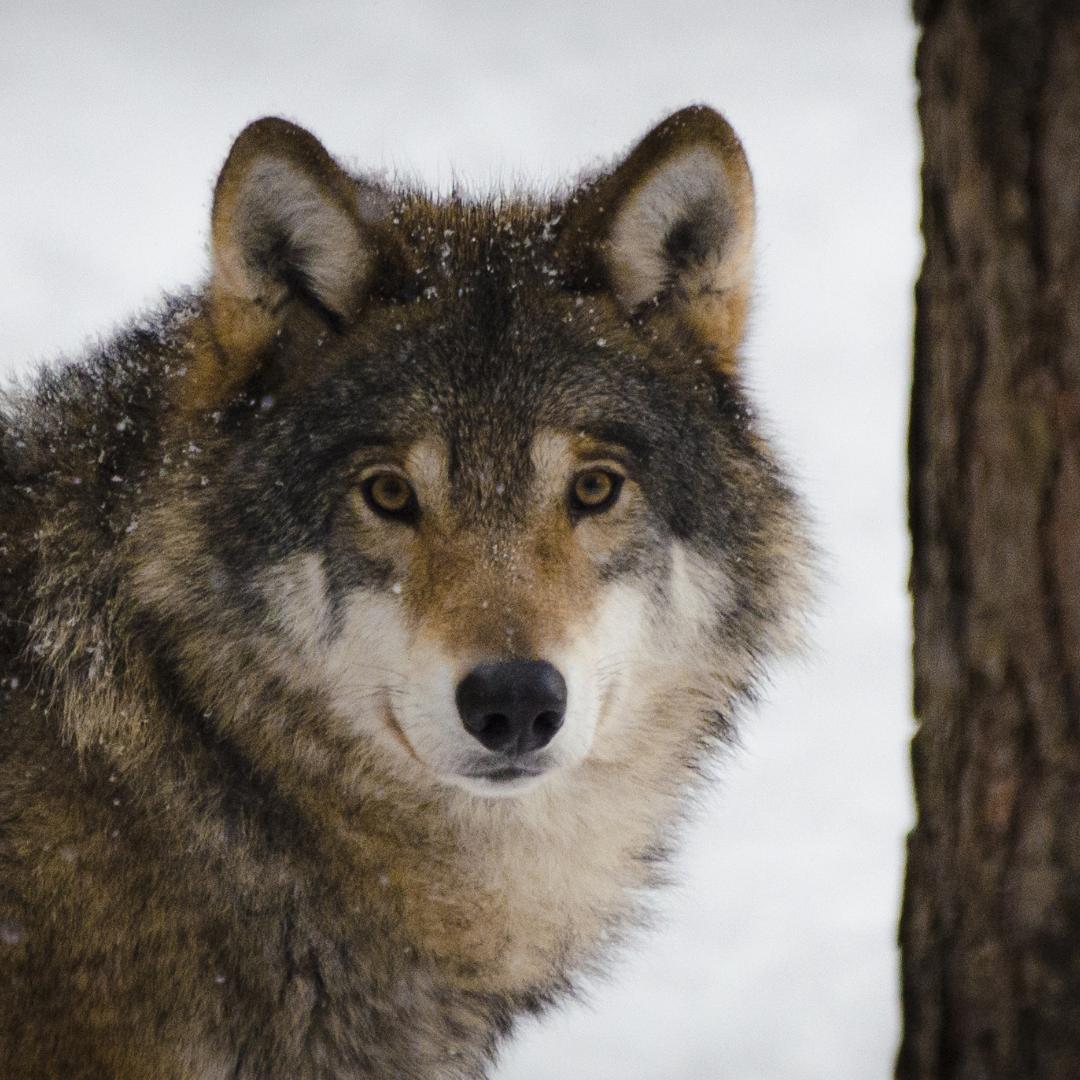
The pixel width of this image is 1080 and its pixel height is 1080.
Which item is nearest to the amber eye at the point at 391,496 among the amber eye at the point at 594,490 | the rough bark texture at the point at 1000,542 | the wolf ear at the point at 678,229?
the amber eye at the point at 594,490

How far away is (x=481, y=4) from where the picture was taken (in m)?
14.2

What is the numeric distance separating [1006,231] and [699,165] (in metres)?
1.46

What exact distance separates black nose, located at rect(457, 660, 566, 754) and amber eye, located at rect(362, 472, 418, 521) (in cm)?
52

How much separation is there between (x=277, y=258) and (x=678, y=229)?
1.03 meters

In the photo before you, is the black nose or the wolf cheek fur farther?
the wolf cheek fur

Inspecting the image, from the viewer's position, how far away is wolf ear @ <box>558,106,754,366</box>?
3230 mm

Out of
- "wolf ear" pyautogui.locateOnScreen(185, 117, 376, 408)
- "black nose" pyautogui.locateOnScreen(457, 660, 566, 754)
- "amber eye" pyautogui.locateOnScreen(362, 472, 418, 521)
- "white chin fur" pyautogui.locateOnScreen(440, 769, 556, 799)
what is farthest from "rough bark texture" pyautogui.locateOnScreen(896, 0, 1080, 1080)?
"wolf ear" pyautogui.locateOnScreen(185, 117, 376, 408)

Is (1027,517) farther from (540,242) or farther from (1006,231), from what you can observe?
(540,242)

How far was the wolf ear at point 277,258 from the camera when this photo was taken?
3092 mm

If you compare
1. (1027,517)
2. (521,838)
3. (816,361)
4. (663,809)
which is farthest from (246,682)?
(816,361)

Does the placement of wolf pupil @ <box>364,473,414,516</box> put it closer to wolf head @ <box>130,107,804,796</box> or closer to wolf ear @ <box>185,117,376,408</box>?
wolf head @ <box>130,107,804,796</box>

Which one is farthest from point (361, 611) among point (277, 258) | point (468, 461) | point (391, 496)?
point (277, 258)

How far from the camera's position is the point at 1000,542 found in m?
1.93

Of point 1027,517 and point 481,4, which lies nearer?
point 1027,517
